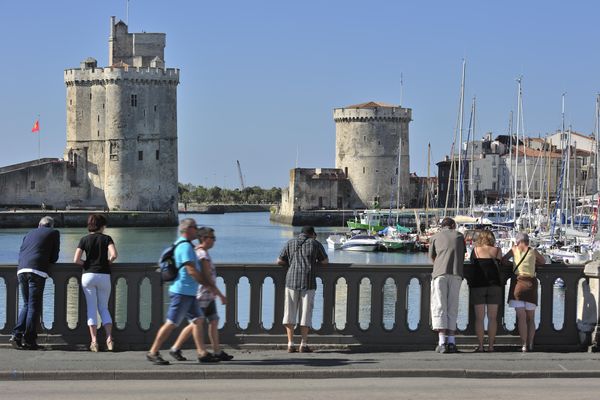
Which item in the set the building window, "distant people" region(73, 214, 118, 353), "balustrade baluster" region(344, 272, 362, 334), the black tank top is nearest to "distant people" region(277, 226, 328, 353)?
"balustrade baluster" region(344, 272, 362, 334)

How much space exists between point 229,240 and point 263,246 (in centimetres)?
892

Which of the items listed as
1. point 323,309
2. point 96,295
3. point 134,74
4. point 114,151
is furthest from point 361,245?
point 96,295

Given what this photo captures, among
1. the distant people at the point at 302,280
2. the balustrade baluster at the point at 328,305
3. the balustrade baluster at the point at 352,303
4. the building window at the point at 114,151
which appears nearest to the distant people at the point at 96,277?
the distant people at the point at 302,280

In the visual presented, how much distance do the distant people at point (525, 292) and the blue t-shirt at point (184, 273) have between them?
3.21 metres

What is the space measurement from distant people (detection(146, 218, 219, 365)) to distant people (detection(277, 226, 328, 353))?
45.0 inches

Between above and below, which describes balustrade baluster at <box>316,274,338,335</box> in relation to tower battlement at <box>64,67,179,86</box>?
below

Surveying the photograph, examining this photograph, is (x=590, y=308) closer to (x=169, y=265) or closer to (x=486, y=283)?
(x=486, y=283)

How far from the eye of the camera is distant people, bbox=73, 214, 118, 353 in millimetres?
12320

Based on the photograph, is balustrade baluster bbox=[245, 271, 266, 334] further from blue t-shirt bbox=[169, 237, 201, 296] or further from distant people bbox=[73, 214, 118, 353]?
distant people bbox=[73, 214, 118, 353]

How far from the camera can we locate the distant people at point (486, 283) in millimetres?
12672

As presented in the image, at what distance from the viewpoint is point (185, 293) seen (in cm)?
1155

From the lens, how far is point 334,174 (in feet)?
401

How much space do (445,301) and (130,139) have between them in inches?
3467

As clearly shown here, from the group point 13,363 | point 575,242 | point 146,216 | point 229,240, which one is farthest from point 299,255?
point 146,216
